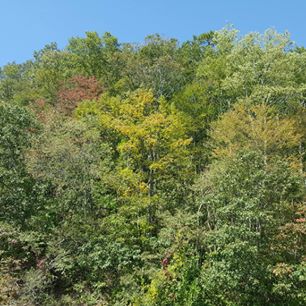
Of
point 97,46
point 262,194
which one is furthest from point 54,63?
point 262,194

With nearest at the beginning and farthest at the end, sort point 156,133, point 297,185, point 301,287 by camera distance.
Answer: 1. point 301,287
2. point 297,185
3. point 156,133

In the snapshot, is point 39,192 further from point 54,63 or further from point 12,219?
point 54,63

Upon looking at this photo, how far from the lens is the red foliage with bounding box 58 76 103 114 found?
31.8 meters

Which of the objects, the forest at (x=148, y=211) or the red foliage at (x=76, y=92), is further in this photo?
the red foliage at (x=76, y=92)

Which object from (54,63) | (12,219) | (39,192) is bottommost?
(12,219)

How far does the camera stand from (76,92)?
107 feet

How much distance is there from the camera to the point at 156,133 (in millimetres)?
20969

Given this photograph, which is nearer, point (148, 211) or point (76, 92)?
point (148, 211)

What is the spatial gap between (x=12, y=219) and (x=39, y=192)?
1.69 meters

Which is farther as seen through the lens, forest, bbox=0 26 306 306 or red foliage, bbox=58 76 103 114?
red foliage, bbox=58 76 103 114

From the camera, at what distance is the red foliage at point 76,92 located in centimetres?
3175

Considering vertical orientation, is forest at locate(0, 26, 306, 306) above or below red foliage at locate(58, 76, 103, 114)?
below

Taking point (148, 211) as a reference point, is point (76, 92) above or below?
above

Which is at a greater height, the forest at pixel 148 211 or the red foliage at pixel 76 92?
the red foliage at pixel 76 92
